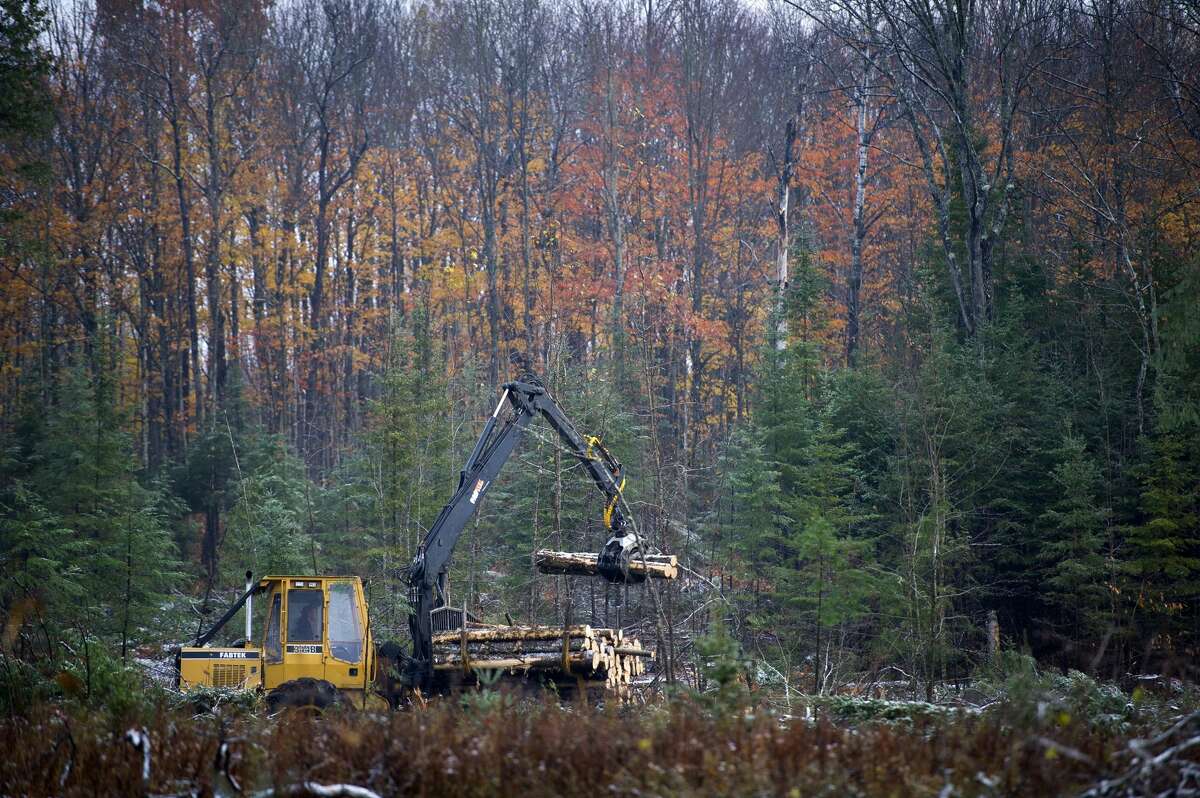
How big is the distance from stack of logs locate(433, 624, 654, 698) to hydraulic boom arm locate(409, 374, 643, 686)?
399 mm

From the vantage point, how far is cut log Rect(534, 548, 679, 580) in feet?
50.3

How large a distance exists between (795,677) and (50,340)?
30300mm

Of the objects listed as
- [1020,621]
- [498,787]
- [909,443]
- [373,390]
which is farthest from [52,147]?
[498,787]

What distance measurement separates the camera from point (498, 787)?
19.1 feet

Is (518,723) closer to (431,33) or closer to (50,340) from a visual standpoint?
(50,340)

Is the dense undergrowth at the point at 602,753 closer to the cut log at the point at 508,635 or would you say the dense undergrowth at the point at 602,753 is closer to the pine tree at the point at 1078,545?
the cut log at the point at 508,635

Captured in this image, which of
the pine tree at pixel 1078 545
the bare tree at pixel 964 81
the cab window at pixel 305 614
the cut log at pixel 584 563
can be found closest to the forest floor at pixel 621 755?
the cab window at pixel 305 614

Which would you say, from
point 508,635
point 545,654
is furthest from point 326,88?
point 545,654

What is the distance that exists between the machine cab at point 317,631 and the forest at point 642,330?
103 centimetres

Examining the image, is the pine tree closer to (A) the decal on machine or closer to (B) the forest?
(B) the forest

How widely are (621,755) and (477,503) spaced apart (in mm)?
9577

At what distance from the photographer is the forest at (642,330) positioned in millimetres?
18109

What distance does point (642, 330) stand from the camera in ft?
90.7

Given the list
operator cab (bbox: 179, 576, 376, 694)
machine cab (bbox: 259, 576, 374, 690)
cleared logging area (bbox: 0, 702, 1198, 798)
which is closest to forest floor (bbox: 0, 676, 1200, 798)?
cleared logging area (bbox: 0, 702, 1198, 798)
